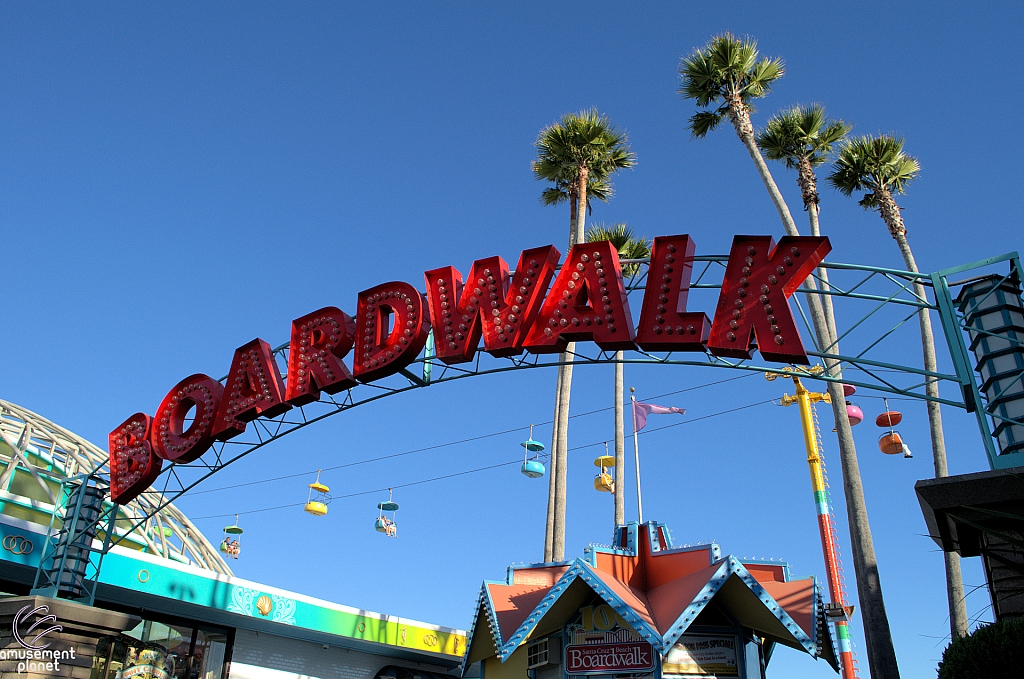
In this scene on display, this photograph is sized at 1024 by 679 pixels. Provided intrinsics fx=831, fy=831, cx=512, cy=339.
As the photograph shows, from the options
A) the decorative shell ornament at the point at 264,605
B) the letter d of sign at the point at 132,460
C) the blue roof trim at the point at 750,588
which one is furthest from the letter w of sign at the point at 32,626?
the blue roof trim at the point at 750,588

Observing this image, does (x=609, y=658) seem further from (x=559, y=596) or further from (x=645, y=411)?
(x=645, y=411)

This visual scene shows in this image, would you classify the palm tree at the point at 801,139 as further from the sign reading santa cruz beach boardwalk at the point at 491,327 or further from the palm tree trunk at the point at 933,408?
the sign reading santa cruz beach boardwalk at the point at 491,327

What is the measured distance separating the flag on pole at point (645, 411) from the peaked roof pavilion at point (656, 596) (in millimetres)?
11559

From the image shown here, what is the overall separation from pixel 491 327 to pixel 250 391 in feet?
18.7

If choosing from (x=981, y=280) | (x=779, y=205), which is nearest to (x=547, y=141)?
(x=779, y=205)

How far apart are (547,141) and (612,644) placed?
17.0 metres

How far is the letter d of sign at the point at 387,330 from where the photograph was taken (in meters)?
15.7

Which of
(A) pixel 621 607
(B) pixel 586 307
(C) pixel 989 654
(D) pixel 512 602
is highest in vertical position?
(B) pixel 586 307

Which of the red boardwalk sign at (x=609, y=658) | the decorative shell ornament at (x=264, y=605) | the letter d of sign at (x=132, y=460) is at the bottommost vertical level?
the red boardwalk sign at (x=609, y=658)

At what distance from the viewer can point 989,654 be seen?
8.08 meters

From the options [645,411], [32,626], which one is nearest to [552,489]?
[645,411]

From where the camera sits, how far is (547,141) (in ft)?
89.1

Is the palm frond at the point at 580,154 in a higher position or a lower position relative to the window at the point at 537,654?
higher

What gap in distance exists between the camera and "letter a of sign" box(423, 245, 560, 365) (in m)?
14.9
